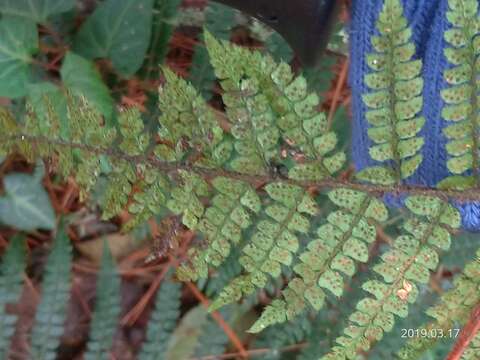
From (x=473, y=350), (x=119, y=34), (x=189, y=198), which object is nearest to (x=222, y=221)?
(x=189, y=198)

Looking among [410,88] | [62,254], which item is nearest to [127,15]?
[62,254]

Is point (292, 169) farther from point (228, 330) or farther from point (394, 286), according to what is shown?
point (228, 330)

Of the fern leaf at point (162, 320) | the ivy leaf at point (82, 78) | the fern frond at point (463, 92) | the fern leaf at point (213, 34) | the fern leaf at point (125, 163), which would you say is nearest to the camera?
the fern frond at point (463, 92)

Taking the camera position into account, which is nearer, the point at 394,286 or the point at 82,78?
the point at 394,286

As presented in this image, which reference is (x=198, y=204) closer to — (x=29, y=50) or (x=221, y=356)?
(x=29, y=50)

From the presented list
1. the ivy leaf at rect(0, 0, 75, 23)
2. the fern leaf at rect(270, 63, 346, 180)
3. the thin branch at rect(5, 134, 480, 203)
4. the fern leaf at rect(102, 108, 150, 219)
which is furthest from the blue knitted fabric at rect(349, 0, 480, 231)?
the ivy leaf at rect(0, 0, 75, 23)

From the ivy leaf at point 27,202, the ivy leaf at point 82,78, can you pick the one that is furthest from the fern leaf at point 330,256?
the ivy leaf at point 27,202

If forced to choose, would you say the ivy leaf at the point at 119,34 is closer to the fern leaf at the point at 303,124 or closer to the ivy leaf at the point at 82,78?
the ivy leaf at the point at 82,78
